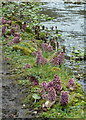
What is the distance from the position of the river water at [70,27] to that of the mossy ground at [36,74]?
77 centimetres

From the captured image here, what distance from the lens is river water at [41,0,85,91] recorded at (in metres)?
11.4

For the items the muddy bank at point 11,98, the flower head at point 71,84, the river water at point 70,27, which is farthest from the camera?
the river water at point 70,27

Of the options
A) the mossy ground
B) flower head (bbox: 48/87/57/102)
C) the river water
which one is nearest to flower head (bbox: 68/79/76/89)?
the mossy ground

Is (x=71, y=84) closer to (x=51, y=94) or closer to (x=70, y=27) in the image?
(x=51, y=94)

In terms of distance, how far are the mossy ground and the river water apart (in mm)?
773

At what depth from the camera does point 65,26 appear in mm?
17891

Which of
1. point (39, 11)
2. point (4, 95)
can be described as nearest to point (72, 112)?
point (4, 95)

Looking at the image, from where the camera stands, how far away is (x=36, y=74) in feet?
30.9

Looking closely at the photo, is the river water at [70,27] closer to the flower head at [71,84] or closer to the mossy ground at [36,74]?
the mossy ground at [36,74]

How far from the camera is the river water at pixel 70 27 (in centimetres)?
1137

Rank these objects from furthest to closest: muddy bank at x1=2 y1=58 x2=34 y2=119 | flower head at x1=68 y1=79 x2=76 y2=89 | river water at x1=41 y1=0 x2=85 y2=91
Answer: river water at x1=41 y1=0 x2=85 y2=91 → flower head at x1=68 y1=79 x2=76 y2=89 → muddy bank at x1=2 y1=58 x2=34 y2=119

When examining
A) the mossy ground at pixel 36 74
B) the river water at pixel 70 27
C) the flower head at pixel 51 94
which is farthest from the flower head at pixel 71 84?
the flower head at pixel 51 94

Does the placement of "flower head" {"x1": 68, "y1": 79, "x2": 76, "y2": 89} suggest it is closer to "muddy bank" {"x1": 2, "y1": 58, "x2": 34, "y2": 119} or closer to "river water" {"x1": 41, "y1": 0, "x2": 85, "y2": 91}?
"river water" {"x1": 41, "y1": 0, "x2": 85, "y2": 91}

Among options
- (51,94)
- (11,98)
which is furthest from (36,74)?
(51,94)
